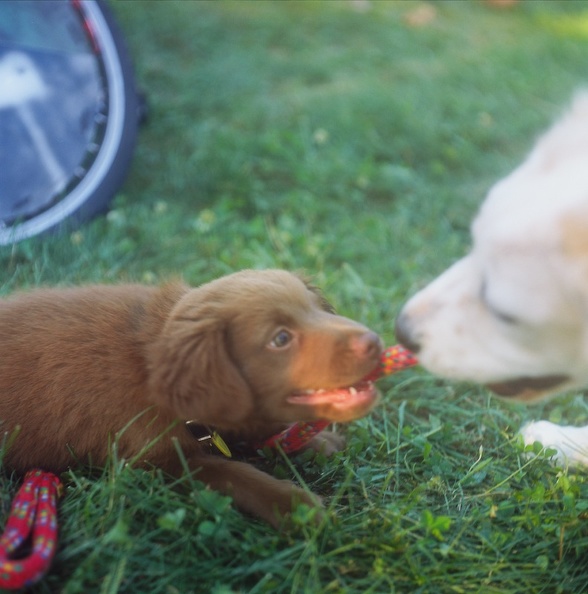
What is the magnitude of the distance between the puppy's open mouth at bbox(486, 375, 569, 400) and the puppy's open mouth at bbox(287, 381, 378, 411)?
448 mm

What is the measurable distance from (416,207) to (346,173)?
53 cm

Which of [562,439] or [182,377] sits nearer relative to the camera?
[182,377]

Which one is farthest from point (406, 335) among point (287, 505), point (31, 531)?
point (31, 531)

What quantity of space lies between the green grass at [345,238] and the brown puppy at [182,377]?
0.11 meters

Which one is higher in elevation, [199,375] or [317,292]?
[199,375]

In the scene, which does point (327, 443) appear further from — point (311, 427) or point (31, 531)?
point (31, 531)

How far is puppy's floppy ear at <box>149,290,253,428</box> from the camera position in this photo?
7.18 feet

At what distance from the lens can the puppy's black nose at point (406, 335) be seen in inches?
98.5

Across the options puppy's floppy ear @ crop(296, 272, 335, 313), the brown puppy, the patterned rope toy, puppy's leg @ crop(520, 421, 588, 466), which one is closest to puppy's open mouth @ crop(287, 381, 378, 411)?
the brown puppy

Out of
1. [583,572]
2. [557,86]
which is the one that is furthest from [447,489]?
[557,86]

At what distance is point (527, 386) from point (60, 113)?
2.74 metres

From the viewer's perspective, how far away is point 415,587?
2.12 metres

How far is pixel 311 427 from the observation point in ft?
8.41

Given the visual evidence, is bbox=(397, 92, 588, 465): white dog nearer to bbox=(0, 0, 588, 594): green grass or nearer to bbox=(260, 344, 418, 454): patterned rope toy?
bbox=(260, 344, 418, 454): patterned rope toy
